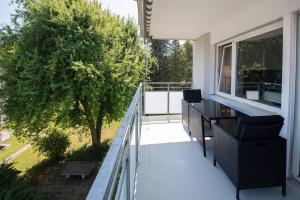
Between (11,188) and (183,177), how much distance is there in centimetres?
350

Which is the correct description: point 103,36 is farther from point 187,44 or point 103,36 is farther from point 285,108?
point 187,44

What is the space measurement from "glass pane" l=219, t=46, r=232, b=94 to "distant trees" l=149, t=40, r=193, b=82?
56.2ft

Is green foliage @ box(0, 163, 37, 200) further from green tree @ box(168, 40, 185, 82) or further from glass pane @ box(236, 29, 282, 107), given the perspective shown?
green tree @ box(168, 40, 185, 82)

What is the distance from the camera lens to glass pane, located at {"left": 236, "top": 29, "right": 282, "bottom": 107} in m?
3.31

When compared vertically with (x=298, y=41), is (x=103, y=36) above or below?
above

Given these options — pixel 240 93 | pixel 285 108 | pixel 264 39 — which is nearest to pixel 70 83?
pixel 240 93

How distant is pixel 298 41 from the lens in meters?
2.75

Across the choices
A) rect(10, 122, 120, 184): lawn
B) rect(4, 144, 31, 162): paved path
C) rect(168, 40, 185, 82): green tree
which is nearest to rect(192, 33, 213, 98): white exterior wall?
rect(10, 122, 120, 184): lawn

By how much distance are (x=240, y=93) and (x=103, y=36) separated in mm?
4711

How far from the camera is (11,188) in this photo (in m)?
4.52

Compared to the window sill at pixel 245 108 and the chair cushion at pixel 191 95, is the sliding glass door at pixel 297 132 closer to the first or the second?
the window sill at pixel 245 108

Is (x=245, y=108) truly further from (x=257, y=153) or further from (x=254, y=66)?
(x=257, y=153)

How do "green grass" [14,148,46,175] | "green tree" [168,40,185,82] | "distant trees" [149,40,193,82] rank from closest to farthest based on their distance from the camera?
"green grass" [14,148,46,175] < "distant trees" [149,40,193,82] < "green tree" [168,40,185,82]

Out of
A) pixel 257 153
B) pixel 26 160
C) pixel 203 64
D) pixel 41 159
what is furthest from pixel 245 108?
pixel 26 160
